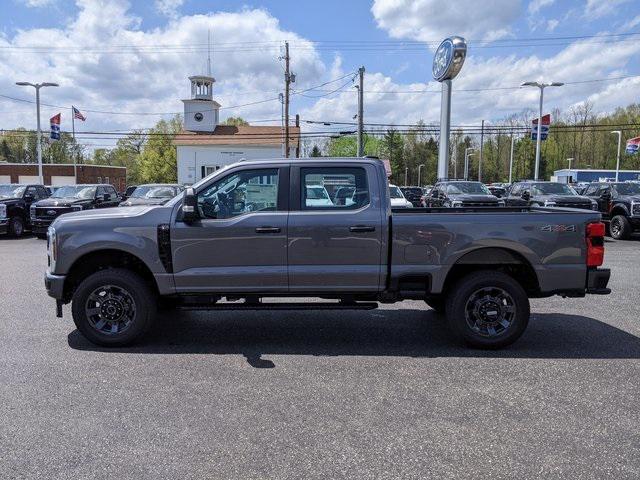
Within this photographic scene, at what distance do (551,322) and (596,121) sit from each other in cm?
8446

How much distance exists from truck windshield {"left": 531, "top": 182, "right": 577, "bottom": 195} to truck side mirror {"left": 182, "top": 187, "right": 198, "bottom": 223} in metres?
16.3

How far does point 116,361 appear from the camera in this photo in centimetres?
516

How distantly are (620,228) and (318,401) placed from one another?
52.5 ft

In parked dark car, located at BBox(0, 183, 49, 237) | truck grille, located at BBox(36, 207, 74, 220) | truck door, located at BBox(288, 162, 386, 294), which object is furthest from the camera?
parked dark car, located at BBox(0, 183, 49, 237)

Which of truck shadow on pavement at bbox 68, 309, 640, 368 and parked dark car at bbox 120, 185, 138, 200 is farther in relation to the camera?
parked dark car at bbox 120, 185, 138, 200

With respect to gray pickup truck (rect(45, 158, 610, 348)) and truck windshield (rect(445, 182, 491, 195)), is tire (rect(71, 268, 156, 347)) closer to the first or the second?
gray pickup truck (rect(45, 158, 610, 348))

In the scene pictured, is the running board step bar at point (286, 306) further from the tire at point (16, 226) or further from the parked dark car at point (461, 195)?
the tire at point (16, 226)

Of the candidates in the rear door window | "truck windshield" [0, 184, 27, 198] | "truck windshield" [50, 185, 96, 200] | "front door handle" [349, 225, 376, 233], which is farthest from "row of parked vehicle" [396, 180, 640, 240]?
"truck windshield" [0, 184, 27, 198]

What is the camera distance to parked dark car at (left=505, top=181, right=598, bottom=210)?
1741 cm

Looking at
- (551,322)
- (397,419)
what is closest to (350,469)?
(397,419)

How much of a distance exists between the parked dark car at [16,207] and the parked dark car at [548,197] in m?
16.8

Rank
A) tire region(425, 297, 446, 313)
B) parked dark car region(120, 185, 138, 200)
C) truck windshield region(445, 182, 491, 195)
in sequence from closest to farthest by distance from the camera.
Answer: tire region(425, 297, 446, 313) → truck windshield region(445, 182, 491, 195) → parked dark car region(120, 185, 138, 200)

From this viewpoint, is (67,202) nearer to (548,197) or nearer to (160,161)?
(548,197)

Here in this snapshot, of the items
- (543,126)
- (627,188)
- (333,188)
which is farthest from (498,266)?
(543,126)
